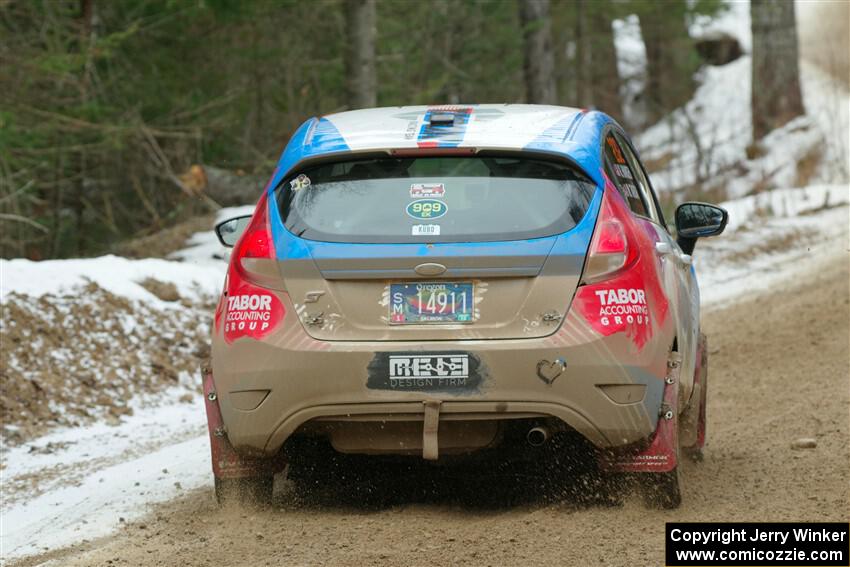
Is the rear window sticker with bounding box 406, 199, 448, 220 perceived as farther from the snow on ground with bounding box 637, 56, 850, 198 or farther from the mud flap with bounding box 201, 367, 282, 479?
the snow on ground with bounding box 637, 56, 850, 198

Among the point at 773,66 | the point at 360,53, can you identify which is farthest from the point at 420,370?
the point at 773,66

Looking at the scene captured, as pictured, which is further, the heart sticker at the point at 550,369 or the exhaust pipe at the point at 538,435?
the exhaust pipe at the point at 538,435

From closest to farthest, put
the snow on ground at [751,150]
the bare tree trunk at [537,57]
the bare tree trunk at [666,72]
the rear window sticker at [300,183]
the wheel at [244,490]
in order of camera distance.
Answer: the rear window sticker at [300,183]
the wheel at [244,490]
the snow on ground at [751,150]
the bare tree trunk at [537,57]
the bare tree trunk at [666,72]

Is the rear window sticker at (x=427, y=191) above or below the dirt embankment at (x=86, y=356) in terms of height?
above

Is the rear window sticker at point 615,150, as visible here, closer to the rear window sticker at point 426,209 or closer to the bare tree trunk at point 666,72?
the rear window sticker at point 426,209

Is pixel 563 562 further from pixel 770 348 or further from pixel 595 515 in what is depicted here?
pixel 770 348

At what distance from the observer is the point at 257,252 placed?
543cm

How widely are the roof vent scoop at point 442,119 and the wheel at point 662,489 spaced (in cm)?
177

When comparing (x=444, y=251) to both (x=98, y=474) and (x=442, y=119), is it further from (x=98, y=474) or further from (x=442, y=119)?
(x=98, y=474)

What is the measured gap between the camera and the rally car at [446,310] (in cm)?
513

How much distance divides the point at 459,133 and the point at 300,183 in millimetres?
727

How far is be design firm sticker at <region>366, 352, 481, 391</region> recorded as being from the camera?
512 cm

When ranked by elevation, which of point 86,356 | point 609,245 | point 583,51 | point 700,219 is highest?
point 609,245

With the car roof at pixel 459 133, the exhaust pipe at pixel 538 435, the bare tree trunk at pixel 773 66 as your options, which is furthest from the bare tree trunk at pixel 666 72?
the exhaust pipe at pixel 538 435
